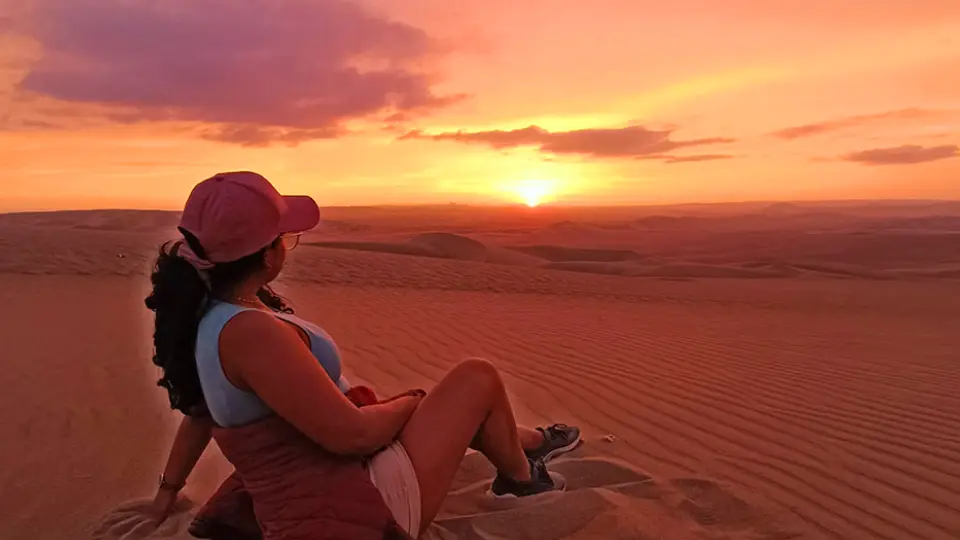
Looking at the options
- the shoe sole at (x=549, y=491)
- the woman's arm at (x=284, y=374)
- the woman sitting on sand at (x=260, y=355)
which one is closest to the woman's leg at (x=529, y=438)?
the shoe sole at (x=549, y=491)

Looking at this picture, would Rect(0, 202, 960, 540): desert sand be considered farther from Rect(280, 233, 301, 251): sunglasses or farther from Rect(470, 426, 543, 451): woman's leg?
Rect(280, 233, 301, 251): sunglasses

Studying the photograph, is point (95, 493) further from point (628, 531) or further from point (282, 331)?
point (628, 531)

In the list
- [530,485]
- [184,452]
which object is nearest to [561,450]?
[530,485]

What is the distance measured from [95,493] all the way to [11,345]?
13.2ft

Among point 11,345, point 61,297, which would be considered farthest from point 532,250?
point 11,345

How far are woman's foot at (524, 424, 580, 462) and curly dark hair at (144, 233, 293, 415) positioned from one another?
5.53ft

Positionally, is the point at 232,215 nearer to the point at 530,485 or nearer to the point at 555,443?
the point at 530,485

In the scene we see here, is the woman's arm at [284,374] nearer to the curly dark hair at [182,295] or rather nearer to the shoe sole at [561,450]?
the curly dark hair at [182,295]

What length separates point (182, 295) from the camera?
2305mm

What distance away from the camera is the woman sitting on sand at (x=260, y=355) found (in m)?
2.16

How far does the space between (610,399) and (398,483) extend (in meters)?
3.07

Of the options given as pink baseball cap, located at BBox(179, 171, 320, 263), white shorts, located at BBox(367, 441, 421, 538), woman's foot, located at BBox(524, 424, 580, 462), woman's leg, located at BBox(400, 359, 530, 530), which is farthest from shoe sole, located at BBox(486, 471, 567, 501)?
pink baseball cap, located at BBox(179, 171, 320, 263)

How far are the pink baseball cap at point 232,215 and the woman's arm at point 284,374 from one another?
0.24 m

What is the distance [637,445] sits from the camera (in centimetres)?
429
